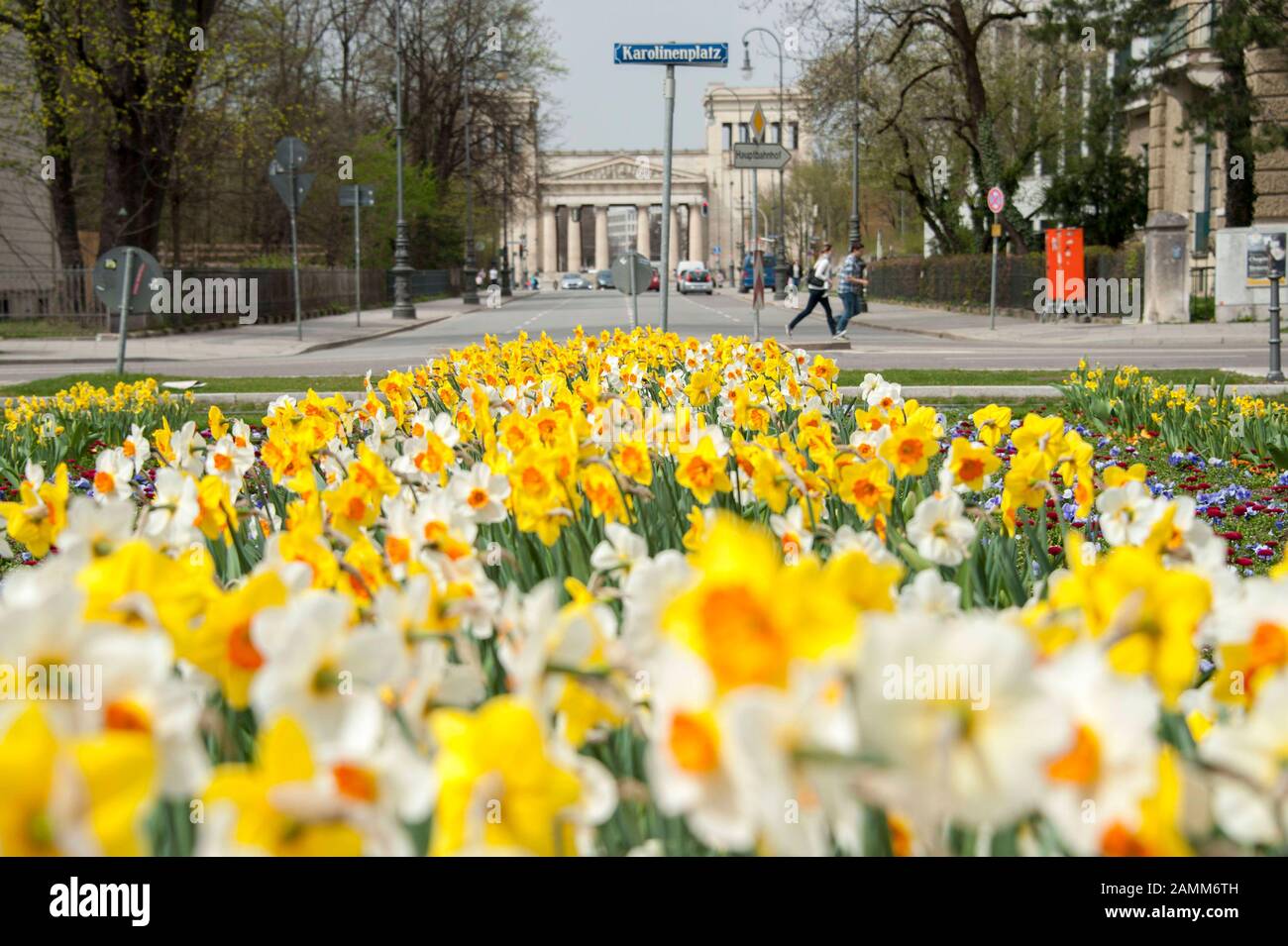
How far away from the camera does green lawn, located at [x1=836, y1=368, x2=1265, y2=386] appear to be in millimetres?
13008

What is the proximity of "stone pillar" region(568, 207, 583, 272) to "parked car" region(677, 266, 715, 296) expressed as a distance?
249 feet

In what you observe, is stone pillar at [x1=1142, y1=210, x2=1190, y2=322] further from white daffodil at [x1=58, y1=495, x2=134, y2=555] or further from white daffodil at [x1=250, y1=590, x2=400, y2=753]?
white daffodil at [x1=250, y1=590, x2=400, y2=753]

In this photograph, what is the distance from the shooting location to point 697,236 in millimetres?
147500

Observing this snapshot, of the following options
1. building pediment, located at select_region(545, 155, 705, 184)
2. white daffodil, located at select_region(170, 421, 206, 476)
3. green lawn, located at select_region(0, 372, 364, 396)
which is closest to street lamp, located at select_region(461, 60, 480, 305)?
green lawn, located at select_region(0, 372, 364, 396)

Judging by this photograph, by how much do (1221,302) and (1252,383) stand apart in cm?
1531

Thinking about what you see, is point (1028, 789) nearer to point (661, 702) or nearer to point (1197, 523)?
point (661, 702)

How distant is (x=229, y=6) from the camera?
108 ft

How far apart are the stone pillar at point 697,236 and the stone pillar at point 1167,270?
113 meters

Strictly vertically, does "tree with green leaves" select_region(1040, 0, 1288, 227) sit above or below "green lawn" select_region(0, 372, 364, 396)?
above

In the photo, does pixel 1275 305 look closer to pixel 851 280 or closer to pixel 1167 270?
pixel 851 280

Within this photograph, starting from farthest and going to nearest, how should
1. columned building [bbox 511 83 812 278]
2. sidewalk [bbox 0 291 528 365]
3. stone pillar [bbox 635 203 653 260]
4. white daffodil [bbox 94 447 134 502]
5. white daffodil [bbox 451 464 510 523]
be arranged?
stone pillar [bbox 635 203 653 260] < columned building [bbox 511 83 812 278] < sidewalk [bbox 0 291 528 365] < white daffodil [bbox 94 447 134 502] < white daffodil [bbox 451 464 510 523]

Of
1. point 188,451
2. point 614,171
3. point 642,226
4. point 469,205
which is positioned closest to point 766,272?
point 469,205

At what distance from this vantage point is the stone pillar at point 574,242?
153250mm

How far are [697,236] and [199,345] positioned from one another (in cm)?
12482
